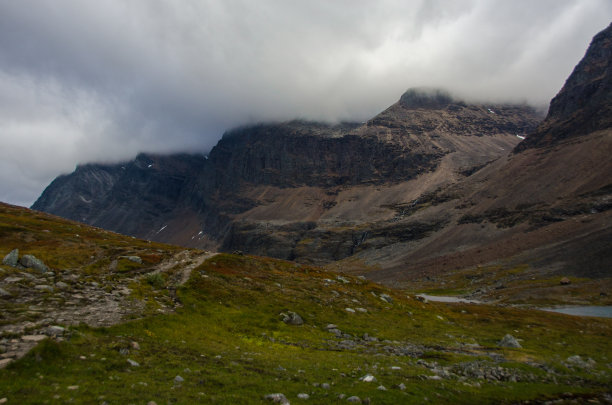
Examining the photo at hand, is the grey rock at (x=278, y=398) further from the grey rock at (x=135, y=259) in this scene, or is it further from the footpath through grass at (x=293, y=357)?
the grey rock at (x=135, y=259)

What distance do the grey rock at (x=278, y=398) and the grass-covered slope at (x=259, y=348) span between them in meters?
0.37

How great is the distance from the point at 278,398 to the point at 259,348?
35.0 ft

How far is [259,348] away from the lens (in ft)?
80.9

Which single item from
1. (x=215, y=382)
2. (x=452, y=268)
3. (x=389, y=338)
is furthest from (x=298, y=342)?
(x=452, y=268)

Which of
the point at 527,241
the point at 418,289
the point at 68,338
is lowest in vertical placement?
the point at 418,289

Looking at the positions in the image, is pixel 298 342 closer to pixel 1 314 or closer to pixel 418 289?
pixel 1 314

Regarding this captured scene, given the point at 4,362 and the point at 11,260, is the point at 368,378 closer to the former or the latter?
the point at 4,362

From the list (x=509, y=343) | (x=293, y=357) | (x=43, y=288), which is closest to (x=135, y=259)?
(x=43, y=288)

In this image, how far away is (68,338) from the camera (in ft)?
57.9

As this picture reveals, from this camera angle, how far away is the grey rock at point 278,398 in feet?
46.9

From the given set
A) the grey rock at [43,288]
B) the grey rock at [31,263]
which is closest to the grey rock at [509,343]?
the grey rock at [43,288]

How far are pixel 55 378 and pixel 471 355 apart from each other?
95.9ft

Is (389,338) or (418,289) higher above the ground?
(389,338)

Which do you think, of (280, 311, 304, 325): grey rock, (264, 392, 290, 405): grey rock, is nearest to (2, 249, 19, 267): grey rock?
(280, 311, 304, 325): grey rock
